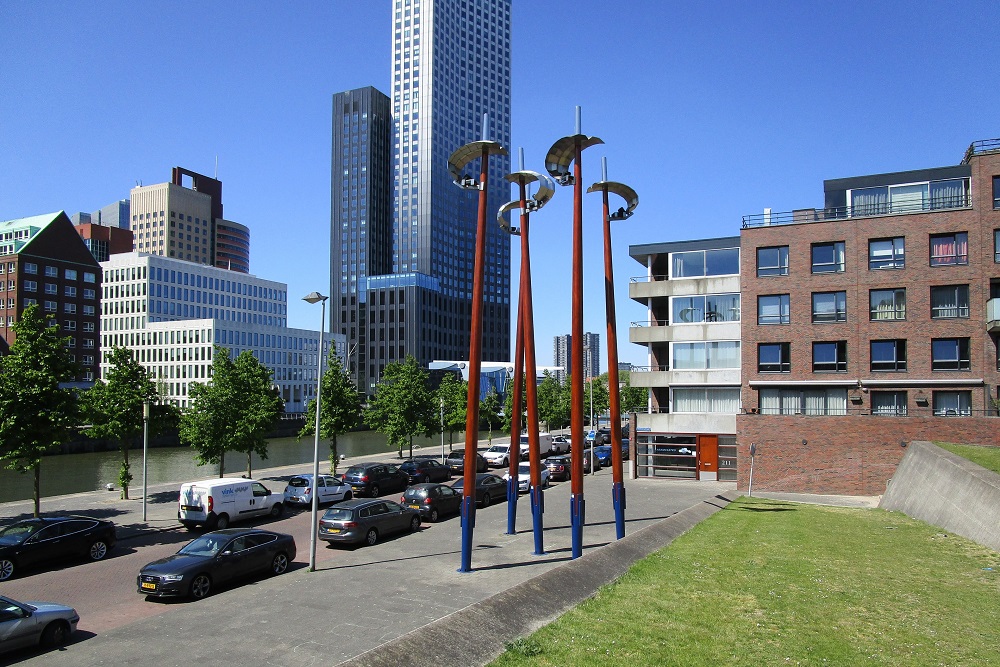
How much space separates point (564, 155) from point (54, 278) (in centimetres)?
10959

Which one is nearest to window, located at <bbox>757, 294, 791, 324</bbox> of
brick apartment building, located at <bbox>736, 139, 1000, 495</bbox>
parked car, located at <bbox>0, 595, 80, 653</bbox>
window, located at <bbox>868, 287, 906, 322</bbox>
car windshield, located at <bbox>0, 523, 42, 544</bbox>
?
brick apartment building, located at <bbox>736, 139, 1000, 495</bbox>

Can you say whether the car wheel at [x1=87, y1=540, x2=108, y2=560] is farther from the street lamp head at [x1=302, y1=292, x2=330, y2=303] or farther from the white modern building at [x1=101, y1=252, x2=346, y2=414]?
the white modern building at [x1=101, y1=252, x2=346, y2=414]

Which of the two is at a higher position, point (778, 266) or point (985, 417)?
point (778, 266)

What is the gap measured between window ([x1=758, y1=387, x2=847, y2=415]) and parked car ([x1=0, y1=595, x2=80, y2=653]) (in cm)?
3604

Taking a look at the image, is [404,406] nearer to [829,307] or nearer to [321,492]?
[321,492]

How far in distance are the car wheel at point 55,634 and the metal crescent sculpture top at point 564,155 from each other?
56.3ft

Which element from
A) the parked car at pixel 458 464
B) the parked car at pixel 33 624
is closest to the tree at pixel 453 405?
the parked car at pixel 458 464

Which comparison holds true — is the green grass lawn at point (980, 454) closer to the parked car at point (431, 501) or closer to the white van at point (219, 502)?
the parked car at point (431, 501)

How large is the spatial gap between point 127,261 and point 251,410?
9655 centimetres

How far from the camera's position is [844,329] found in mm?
38750

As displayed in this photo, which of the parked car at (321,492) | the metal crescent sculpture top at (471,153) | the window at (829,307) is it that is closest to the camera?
the metal crescent sculpture top at (471,153)

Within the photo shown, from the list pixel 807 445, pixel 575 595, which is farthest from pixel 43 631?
pixel 807 445

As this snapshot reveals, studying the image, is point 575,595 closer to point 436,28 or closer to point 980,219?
point 980,219

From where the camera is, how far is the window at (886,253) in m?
37.8
